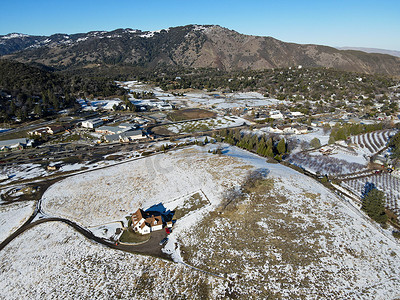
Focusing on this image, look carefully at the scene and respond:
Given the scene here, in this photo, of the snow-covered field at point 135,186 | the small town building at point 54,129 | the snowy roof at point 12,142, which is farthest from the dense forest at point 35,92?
the snow-covered field at point 135,186

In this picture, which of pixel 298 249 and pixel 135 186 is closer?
pixel 298 249

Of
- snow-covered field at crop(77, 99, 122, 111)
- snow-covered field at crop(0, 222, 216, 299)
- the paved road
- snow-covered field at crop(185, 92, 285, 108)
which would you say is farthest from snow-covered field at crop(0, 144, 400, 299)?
snow-covered field at crop(185, 92, 285, 108)

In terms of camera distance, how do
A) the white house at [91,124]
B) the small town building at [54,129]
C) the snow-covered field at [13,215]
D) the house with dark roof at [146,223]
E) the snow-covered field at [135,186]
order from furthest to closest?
the white house at [91,124] → the small town building at [54,129] → the snow-covered field at [135,186] → the snow-covered field at [13,215] → the house with dark roof at [146,223]

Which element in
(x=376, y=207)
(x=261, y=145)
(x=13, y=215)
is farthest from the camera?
(x=261, y=145)

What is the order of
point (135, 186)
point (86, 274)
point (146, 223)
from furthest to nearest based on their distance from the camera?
point (135, 186)
point (146, 223)
point (86, 274)

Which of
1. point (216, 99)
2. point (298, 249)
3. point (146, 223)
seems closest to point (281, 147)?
point (298, 249)

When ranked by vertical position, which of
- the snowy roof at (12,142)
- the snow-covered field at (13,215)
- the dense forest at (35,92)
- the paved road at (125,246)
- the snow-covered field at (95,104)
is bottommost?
the snow-covered field at (13,215)

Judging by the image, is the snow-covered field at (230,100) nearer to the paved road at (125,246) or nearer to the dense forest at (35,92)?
the dense forest at (35,92)

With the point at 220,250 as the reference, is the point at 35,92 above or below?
above

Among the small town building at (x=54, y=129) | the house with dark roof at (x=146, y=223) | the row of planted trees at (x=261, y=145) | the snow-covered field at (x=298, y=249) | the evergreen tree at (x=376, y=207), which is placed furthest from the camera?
the small town building at (x=54, y=129)

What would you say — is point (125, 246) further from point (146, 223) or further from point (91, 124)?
point (91, 124)
